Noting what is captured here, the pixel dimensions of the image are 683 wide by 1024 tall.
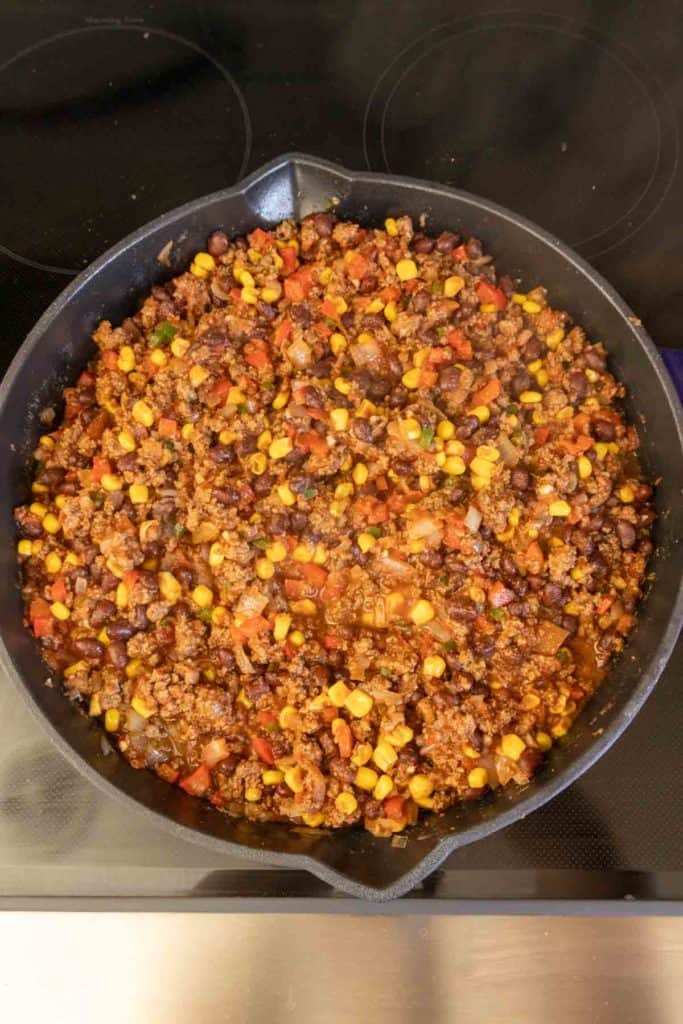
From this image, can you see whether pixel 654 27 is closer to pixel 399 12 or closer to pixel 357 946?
pixel 399 12

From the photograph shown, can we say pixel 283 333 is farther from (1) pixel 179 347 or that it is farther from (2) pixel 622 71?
(2) pixel 622 71

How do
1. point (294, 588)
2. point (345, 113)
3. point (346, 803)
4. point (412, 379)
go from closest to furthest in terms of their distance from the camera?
point (346, 803) < point (294, 588) < point (412, 379) < point (345, 113)

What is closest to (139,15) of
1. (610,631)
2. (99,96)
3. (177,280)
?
(99,96)

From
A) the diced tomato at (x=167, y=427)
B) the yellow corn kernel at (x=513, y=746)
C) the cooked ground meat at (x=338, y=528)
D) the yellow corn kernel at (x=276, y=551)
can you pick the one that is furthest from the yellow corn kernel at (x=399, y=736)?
the diced tomato at (x=167, y=427)

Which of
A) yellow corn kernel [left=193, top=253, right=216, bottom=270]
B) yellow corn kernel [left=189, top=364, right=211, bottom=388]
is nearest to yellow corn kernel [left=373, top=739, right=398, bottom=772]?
yellow corn kernel [left=189, top=364, right=211, bottom=388]

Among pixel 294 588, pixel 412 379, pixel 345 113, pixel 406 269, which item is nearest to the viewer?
pixel 294 588

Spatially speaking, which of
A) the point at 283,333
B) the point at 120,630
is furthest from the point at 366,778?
the point at 283,333

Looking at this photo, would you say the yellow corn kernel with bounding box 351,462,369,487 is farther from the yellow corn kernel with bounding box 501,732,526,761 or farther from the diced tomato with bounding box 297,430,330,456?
the yellow corn kernel with bounding box 501,732,526,761
